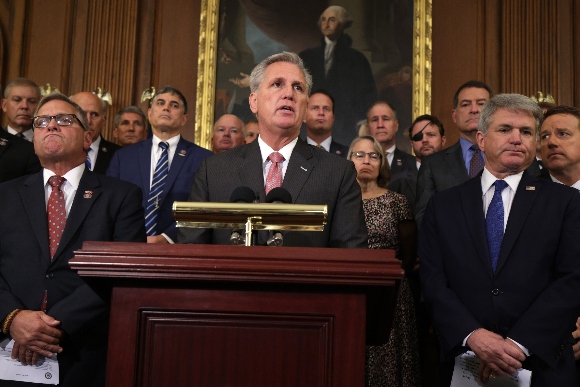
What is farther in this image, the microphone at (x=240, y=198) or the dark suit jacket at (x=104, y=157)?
the dark suit jacket at (x=104, y=157)

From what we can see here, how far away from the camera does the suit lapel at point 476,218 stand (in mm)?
3396

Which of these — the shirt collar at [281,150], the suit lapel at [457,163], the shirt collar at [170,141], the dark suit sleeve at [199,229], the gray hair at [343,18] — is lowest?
the dark suit sleeve at [199,229]

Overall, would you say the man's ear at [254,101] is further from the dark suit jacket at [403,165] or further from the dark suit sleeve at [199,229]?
the dark suit jacket at [403,165]

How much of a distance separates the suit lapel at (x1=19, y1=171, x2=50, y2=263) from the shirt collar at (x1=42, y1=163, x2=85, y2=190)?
0.13ft

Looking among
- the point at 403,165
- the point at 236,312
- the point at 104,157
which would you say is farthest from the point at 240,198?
Answer: the point at 403,165

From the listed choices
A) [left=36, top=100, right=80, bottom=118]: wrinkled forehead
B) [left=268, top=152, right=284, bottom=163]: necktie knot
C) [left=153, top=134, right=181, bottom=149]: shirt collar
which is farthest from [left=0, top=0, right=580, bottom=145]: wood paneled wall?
[left=268, top=152, right=284, bottom=163]: necktie knot

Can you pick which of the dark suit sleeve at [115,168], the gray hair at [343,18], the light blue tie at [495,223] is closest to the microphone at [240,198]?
the light blue tie at [495,223]

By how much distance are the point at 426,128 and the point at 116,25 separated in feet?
12.1

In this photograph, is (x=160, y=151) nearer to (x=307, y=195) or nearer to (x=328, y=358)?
(x=307, y=195)

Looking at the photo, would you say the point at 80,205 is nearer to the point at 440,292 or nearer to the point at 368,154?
the point at 440,292

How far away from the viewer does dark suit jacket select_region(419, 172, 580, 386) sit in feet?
10.3

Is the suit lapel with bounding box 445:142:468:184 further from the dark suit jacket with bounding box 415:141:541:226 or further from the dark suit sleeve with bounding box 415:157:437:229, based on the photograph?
the dark suit sleeve with bounding box 415:157:437:229

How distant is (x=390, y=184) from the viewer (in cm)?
570

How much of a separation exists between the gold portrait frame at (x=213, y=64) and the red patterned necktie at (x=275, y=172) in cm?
455
